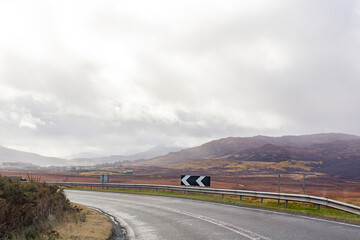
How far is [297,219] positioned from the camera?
38.2 ft

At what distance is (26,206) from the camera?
370 inches

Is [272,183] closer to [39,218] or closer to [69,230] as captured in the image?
[69,230]

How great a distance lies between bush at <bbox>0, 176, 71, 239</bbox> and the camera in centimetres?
816

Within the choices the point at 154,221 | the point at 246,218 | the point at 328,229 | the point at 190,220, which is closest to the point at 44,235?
the point at 154,221

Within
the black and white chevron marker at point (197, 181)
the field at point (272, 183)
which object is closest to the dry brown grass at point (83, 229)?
the black and white chevron marker at point (197, 181)

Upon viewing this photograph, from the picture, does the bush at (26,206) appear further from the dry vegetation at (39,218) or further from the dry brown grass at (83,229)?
the dry brown grass at (83,229)

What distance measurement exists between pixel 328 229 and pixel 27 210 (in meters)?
8.85

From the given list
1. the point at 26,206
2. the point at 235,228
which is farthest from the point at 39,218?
the point at 235,228

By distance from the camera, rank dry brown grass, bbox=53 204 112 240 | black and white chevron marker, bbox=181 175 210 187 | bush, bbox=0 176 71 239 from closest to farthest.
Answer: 1. bush, bbox=0 176 71 239
2. dry brown grass, bbox=53 204 112 240
3. black and white chevron marker, bbox=181 175 210 187

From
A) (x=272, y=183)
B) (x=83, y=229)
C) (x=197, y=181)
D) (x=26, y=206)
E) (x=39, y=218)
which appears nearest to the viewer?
(x=26, y=206)

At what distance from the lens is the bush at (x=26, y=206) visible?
816 centimetres

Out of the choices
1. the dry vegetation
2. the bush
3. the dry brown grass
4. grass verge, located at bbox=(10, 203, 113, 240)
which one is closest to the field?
the dry brown grass

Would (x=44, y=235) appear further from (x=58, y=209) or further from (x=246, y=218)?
(x=246, y=218)

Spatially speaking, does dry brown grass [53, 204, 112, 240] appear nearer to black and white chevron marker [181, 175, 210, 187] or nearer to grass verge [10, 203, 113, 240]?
grass verge [10, 203, 113, 240]
